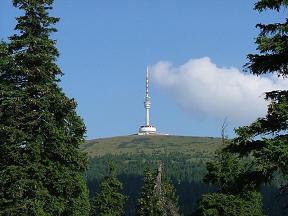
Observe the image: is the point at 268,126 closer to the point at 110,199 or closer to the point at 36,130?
the point at 36,130

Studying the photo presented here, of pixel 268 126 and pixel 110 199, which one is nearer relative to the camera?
pixel 268 126

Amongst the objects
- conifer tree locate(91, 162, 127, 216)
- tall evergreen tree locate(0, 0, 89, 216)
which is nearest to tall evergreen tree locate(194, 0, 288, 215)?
tall evergreen tree locate(0, 0, 89, 216)

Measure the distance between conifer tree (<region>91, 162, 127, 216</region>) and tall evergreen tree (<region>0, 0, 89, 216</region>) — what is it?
160 feet

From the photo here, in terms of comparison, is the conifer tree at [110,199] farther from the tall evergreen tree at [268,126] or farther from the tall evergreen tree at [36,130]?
the tall evergreen tree at [268,126]

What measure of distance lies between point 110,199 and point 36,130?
51.4 meters

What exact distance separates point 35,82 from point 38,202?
5879 millimetres

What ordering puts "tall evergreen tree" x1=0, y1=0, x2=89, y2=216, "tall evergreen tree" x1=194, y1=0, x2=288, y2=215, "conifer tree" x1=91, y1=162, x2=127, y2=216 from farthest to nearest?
1. "conifer tree" x1=91, y1=162, x2=127, y2=216
2. "tall evergreen tree" x1=0, y1=0, x2=89, y2=216
3. "tall evergreen tree" x1=194, y1=0, x2=288, y2=215

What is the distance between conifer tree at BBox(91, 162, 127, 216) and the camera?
79.0m

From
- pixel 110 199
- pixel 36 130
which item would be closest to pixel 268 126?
pixel 36 130

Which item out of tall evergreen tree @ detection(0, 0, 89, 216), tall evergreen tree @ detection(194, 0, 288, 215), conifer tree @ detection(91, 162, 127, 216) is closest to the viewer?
tall evergreen tree @ detection(194, 0, 288, 215)

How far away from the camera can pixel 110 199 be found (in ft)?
260

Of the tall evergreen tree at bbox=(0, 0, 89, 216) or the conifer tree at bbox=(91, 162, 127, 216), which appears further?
the conifer tree at bbox=(91, 162, 127, 216)

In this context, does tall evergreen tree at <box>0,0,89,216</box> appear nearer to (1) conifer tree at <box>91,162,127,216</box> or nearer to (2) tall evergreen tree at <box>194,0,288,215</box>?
(2) tall evergreen tree at <box>194,0,288,215</box>

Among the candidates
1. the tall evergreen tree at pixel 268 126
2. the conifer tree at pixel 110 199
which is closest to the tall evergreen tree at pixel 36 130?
the tall evergreen tree at pixel 268 126
